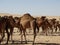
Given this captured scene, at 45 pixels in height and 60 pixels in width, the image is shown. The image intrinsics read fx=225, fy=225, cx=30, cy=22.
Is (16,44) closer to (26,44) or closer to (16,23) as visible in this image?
(26,44)

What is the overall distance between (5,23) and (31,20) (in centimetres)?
178

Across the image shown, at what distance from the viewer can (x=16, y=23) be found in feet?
45.3

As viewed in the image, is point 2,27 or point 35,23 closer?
point 2,27

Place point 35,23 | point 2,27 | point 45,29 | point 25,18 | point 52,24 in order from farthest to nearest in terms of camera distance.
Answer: point 52,24 → point 45,29 → point 25,18 → point 35,23 → point 2,27

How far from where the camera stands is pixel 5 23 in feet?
38.4

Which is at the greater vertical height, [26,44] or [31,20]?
[31,20]

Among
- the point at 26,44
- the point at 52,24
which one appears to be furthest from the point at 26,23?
the point at 52,24

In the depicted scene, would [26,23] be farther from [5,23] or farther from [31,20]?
[5,23]

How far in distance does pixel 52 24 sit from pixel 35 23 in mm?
9876

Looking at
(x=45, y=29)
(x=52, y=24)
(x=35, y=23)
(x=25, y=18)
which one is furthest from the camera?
(x=52, y=24)

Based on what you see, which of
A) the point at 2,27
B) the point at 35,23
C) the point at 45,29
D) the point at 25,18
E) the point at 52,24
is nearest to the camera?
the point at 2,27

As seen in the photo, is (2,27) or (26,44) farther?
(26,44)

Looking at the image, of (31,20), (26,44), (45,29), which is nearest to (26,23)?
(31,20)

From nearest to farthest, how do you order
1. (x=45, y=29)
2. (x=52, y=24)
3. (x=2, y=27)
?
(x=2, y=27), (x=45, y=29), (x=52, y=24)
